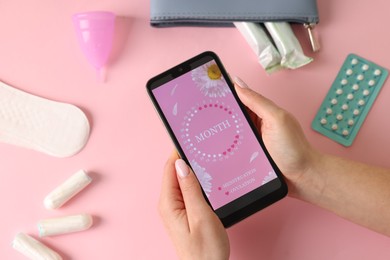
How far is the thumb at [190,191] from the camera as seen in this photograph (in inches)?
24.6

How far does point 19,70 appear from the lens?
→ 2.53 ft

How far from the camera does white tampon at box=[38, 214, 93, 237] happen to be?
2.35ft

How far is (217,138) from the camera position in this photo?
693mm

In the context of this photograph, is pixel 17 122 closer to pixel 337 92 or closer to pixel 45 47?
pixel 45 47

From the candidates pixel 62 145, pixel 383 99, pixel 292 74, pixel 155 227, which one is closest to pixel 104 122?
pixel 62 145

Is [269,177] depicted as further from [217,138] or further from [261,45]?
[261,45]

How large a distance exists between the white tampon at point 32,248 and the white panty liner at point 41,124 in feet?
0.40

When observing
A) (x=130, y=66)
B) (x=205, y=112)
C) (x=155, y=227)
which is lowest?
(x=155, y=227)

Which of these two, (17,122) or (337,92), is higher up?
(17,122)

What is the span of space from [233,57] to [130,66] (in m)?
0.15

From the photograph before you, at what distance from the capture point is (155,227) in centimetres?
73

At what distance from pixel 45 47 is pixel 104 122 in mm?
146

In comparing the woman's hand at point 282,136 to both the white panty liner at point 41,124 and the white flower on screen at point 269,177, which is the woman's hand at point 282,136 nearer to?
the white flower on screen at point 269,177

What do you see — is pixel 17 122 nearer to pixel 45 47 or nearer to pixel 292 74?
pixel 45 47
